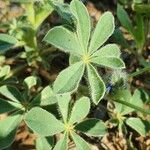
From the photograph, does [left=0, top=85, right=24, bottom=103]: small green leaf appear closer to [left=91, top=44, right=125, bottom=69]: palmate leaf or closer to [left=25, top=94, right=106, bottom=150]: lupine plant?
[left=25, top=94, right=106, bottom=150]: lupine plant

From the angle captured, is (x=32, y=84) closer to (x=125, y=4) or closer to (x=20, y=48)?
(x=20, y=48)

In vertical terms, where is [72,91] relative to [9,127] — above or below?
above

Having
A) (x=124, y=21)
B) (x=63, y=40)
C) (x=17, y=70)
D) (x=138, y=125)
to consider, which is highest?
(x=63, y=40)

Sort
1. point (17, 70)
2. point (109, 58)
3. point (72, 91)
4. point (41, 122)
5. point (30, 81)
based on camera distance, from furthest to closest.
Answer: point (17, 70) → point (30, 81) → point (41, 122) → point (109, 58) → point (72, 91)

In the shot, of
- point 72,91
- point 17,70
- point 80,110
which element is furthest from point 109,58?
point 17,70

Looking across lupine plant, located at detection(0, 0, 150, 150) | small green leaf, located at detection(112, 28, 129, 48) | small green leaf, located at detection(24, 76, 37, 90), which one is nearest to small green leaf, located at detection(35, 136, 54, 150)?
lupine plant, located at detection(0, 0, 150, 150)

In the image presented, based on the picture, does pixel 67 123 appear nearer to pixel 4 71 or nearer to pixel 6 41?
pixel 6 41

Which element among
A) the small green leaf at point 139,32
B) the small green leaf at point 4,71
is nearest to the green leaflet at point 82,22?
the small green leaf at point 4,71
